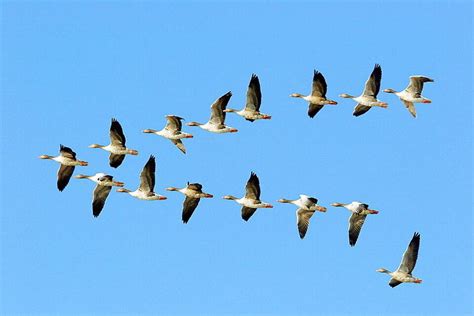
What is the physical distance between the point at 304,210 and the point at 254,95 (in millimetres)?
4058

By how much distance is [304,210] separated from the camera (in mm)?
46531

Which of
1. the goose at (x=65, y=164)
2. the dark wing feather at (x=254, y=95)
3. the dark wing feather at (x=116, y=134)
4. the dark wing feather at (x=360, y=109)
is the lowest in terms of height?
the goose at (x=65, y=164)

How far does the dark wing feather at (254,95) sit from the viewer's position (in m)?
45.3

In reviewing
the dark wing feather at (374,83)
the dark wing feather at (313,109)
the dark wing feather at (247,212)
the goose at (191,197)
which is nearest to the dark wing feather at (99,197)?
the goose at (191,197)

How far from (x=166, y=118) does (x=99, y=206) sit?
3.53 metres

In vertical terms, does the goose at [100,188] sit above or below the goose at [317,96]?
below

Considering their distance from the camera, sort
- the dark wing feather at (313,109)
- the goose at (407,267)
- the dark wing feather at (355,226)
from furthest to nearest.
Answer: the dark wing feather at (313,109) → the dark wing feather at (355,226) → the goose at (407,267)

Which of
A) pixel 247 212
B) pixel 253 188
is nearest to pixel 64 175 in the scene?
pixel 247 212

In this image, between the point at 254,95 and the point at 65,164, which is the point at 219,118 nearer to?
the point at 254,95

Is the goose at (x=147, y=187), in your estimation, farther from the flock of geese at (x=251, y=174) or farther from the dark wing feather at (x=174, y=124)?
the dark wing feather at (x=174, y=124)

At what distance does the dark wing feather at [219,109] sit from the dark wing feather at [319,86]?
9.22 feet

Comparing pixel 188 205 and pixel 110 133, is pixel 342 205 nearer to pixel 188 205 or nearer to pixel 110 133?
pixel 188 205

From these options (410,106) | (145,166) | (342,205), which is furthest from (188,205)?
(410,106)

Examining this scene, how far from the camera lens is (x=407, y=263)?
44.8 m
